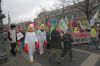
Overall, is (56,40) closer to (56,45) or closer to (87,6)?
(56,45)

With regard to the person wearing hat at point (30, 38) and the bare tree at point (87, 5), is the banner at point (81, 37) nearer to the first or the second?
the person wearing hat at point (30, 38)

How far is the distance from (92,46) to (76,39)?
9.92 feet

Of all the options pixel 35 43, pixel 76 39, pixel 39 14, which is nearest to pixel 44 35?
pixel 35 43

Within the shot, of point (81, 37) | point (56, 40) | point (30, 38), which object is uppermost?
point (30, 38)

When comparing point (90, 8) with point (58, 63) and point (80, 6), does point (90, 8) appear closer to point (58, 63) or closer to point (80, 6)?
point (80, 6)

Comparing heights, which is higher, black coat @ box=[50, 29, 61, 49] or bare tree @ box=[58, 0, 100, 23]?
bare tree @ box=[58, 0, 100, 23]

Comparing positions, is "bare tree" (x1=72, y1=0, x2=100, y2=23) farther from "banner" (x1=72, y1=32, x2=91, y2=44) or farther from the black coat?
the black coat

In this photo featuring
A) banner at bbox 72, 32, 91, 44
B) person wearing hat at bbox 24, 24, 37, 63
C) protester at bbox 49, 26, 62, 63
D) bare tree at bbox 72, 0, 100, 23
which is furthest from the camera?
bare tree at bbox 72, 0, 100, 23

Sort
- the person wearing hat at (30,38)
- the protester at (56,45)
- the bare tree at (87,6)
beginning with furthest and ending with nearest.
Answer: the bare tree at (87,6)
the person wearing hat at (30,38)
the protester at (56,45)

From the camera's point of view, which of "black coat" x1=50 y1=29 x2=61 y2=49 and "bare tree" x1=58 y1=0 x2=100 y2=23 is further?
"bare tree" x1=58 y1=0 x2=100 y2=23

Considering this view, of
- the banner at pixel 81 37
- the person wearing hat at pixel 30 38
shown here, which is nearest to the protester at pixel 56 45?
the person wearing hat at pixel 30 38

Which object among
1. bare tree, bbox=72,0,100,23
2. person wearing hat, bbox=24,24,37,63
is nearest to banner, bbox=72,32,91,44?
person wearing hat, bbox=24,24,37,63

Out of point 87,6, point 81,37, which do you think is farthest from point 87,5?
point 81,37

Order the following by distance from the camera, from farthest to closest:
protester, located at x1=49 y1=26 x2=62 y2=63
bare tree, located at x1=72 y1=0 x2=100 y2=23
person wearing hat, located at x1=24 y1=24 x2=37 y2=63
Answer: bare tree, located at x1=72 y1=0 x2=100 y2=23 → person wearing hat, located at x1=24 y1=24 x2=37 y2=63 → protester, located at x1=49 y1=26 x2=62 y2=63
